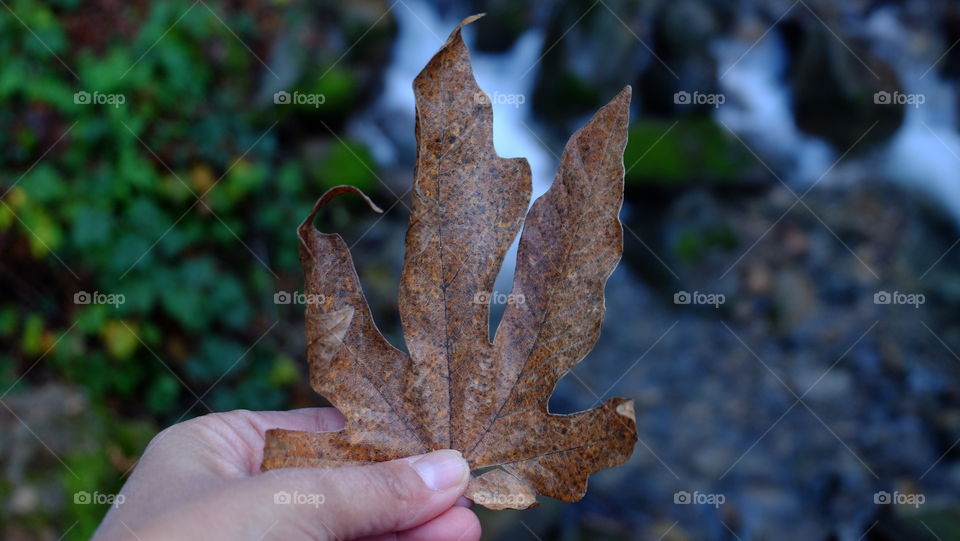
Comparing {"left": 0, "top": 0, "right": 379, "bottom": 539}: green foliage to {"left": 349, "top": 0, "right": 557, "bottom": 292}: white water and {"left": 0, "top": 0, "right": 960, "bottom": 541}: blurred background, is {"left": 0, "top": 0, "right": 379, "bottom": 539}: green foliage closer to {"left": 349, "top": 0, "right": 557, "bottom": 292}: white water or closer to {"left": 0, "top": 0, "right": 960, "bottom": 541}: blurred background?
{"left": 0, "top": 0, "right": 960, "bottom": 541}: blurred background

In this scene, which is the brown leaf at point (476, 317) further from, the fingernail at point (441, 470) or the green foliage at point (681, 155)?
the green foliage at point (681, 155)

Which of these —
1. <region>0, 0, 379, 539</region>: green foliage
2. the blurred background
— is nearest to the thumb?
the blurred background

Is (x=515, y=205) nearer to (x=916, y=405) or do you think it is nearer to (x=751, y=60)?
(x=916, y=405)

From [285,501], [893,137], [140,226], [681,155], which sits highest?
[893,137]

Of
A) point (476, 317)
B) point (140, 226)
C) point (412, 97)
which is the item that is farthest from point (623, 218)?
point (476, 317)

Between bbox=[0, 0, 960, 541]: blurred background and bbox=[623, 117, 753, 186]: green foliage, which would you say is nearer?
bbox=[0, 0, 960, 541]: blurred background

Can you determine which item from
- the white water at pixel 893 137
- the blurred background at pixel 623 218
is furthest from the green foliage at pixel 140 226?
the white water at pixel 893 137

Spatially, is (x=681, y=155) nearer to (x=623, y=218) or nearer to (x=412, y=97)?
(x=623, y=218)
